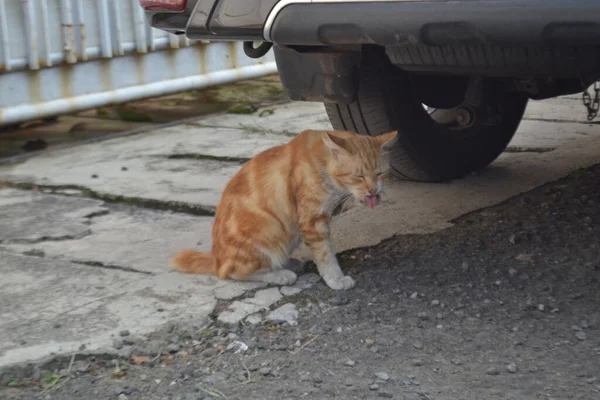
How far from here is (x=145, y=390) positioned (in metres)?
2.24

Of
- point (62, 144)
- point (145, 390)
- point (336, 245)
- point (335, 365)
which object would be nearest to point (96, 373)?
point (145, 390)

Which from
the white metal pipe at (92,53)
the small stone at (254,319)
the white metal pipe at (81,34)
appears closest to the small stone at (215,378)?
the small stone at (254,319)

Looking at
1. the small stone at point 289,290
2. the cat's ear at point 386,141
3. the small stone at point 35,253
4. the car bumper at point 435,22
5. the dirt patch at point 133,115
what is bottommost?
the dirt patch at point 133,115

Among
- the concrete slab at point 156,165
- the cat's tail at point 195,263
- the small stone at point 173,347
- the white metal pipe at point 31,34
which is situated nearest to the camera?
the small stone at point 173,347

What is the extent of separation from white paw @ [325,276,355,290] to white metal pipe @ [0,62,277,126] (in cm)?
287

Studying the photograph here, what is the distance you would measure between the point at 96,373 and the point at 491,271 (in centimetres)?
131

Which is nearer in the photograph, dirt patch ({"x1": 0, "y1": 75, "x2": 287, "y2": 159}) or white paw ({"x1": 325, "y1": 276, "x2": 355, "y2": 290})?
white paw ({"x1": 325, "y1": 276, "x2": 355, "y2": 290})

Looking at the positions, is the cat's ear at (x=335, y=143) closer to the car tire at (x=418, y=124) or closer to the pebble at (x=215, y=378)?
the car tire at (x=418, y=124)

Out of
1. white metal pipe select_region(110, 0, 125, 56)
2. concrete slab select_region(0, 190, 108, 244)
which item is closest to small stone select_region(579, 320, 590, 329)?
concrete slab select_region(0, 190, 108, 244)

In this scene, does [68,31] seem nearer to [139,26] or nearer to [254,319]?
[139,26]

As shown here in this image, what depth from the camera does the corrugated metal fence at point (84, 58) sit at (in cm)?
507

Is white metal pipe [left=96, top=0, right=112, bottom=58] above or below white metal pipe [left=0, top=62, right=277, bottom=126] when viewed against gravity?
above

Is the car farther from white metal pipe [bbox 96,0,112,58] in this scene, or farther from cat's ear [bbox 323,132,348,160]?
white metal pipe [bbox 96,0,112,58]

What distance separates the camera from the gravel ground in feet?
7.29
